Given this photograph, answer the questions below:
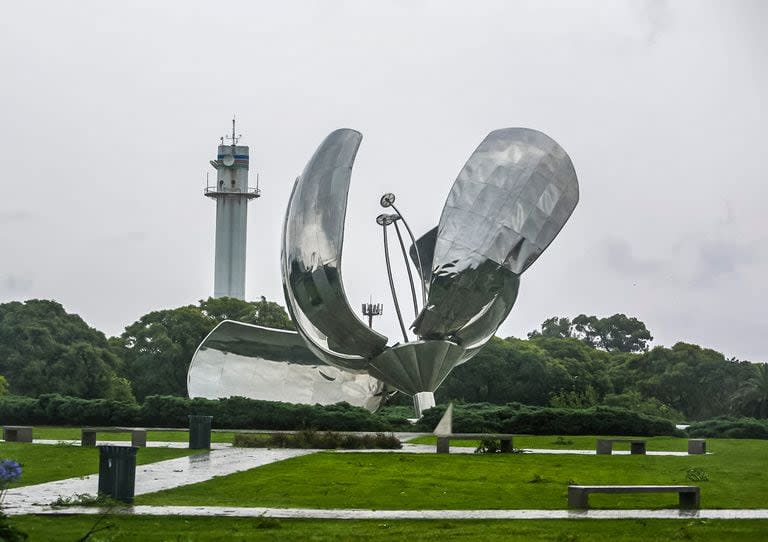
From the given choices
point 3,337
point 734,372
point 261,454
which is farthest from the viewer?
point 734,372

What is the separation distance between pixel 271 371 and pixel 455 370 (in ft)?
50.9

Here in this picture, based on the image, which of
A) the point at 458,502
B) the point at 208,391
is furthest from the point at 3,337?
the point at 458,502

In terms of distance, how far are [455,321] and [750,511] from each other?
20206 mm

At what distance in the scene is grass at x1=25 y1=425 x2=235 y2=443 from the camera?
90.8ft

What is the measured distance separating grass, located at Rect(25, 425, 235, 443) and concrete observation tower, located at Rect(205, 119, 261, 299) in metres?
47.2

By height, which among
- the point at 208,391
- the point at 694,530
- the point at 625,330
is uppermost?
the point at 625,330

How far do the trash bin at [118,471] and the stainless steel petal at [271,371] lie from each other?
23.8m

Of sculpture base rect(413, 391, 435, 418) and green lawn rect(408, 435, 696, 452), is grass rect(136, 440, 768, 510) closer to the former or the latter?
green lawn rect(408, 435, 696, 452)

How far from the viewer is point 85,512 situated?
12477mm

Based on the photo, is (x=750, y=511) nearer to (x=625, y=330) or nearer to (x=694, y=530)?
(x=694, y=530)

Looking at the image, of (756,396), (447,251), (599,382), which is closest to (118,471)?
(447,251)

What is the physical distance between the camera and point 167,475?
57.4 ft

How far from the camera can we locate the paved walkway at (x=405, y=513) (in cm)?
1267

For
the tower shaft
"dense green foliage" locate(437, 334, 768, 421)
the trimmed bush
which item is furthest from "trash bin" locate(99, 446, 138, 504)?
the tower shaft
